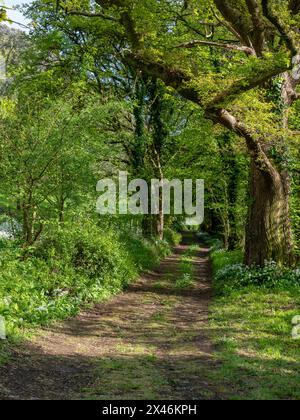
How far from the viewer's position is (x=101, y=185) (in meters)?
16.6

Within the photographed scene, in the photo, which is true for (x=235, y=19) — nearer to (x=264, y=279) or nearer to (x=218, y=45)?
(x=218, y=45)

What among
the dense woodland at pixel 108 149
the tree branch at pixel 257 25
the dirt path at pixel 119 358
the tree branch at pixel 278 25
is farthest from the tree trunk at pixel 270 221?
the tree branch at pixel 278 25

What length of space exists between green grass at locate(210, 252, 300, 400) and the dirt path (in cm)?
30

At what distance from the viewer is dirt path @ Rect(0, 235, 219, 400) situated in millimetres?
6102

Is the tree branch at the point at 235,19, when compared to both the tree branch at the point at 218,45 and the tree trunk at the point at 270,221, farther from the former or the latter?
the tree trunk at the point at 270,221

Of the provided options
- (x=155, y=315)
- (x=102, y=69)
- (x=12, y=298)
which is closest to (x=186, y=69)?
(x=155, y=315)

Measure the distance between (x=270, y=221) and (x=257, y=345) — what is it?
758 cm

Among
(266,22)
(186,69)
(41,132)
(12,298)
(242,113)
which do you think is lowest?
(12,298)

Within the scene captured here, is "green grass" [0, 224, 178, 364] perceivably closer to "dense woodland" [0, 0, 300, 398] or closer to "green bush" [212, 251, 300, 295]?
"dense woodland" [0, 0, 300, 398]

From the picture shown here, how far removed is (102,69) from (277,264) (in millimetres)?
14847

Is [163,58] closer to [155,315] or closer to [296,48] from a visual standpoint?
[296,48]

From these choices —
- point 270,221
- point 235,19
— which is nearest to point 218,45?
point 235,19

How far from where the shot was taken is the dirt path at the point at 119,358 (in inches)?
240

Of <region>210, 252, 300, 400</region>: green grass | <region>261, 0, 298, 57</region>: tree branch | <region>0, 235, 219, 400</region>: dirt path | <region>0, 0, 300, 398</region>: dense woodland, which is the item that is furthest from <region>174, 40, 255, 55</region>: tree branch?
<region>0, 235, 219, 400</region>: dirt path
